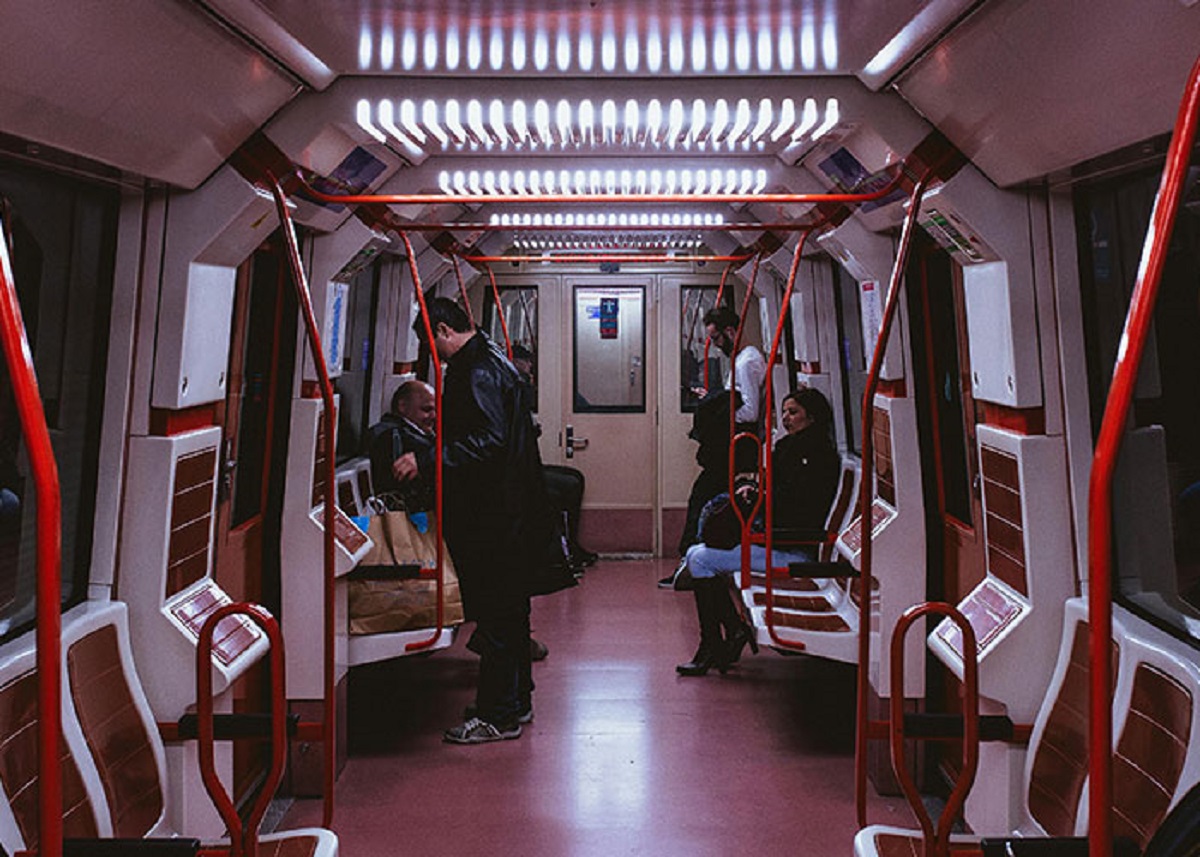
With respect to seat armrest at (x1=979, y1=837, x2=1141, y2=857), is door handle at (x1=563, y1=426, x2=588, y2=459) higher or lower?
higher

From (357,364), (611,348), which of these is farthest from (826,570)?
(611,348)

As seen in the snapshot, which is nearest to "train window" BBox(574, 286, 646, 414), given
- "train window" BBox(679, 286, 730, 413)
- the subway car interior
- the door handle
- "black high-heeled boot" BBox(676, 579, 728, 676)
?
the door handle

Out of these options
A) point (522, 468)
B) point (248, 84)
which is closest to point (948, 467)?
point (522, 468)

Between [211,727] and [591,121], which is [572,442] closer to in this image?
[591,121]

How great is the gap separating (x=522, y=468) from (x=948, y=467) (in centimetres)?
178


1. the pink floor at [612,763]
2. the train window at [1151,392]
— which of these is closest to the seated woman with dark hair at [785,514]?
the pink floor at [612,763]

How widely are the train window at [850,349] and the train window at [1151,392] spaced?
10.3 feet

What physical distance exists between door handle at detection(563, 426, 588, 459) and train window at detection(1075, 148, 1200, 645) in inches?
255

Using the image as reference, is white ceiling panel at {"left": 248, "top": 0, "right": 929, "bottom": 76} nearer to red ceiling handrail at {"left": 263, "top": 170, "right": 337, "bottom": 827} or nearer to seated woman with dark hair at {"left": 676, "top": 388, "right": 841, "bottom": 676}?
red ceiling handrail at {"left": 263, "top": 170, "right": 337, "bottom": 827}

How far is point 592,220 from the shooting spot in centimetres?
574

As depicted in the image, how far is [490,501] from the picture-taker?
503 cm

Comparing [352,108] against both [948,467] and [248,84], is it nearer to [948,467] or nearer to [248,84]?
[248,84]

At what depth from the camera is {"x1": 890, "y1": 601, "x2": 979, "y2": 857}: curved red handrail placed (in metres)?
2.23

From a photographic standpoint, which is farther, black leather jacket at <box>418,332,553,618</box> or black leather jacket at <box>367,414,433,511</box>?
black leather jacket at <box>367,414,433,511</box>
